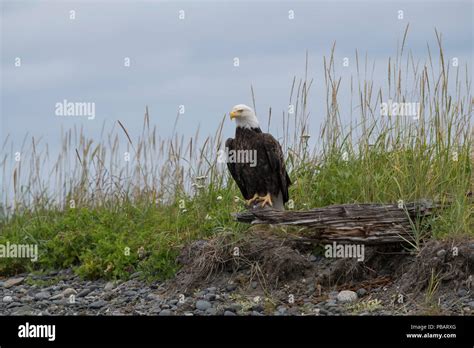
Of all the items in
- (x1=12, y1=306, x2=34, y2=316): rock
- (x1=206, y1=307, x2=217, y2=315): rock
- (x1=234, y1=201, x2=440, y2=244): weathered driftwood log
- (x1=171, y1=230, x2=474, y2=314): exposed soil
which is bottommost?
(x1=12, y1=306, x2=34, y2=316): rock

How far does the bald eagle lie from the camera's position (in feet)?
29.0

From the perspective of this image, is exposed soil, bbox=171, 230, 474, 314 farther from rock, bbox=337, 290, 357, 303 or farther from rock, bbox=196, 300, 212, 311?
rock, bbox=196, 300, 212, 311

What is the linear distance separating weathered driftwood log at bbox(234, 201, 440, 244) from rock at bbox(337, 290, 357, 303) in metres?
0.59

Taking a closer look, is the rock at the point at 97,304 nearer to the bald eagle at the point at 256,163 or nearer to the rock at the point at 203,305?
the rock at the point at 203,305

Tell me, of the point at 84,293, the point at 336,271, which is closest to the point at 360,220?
the point at 336,271

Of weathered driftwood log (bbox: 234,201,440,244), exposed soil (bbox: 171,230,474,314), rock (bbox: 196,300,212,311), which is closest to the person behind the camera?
exposed soil (bbox: 171,230,474,314)

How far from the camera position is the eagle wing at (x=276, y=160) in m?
8.78

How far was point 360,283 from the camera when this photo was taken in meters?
7.61

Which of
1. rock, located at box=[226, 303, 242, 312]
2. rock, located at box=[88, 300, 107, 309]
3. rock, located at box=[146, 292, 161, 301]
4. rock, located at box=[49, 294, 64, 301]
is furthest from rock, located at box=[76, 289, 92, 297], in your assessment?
rock, located at box=[226, 303, 242, 312]

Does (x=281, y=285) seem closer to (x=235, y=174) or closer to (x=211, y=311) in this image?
(x=211, y=311)

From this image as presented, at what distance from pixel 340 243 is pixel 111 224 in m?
3.50

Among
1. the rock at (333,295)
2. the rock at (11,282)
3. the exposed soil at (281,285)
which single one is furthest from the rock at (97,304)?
the rock at (333,295)
